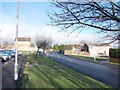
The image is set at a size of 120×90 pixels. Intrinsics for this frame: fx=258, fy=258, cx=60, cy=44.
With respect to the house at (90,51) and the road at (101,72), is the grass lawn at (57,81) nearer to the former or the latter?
the road at (101,72)

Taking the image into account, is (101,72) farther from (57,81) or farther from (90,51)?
(90,51)

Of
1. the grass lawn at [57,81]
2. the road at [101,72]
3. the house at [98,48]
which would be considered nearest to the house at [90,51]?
the house at [98,48]

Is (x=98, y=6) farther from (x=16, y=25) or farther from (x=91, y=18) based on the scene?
(x=16, y=25)

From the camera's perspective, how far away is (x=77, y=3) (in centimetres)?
566

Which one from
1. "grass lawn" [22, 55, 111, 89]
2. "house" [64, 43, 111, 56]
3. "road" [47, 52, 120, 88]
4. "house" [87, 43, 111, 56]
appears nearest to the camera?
"house" [87, 43, 111, 56]

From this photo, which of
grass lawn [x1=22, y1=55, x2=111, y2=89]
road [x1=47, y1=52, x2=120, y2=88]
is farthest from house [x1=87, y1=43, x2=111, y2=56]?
road [x1=47, y1=52, x2=120, y2=88]

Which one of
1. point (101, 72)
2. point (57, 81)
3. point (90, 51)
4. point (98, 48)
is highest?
point (90, 51)

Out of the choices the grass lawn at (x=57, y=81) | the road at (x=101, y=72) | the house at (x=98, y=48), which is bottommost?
the road at (x=101, y=72)

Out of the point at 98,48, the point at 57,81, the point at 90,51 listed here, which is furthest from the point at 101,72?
the point at 90,51

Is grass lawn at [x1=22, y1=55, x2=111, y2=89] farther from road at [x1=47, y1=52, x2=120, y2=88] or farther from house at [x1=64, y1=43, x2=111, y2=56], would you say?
house at [x1=64, y1=43, x2=111, y2=56]

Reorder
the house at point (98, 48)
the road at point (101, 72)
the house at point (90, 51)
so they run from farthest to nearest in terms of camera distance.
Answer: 1. the house at point (90, 51)
2. the road at point (101, 72)
3. the house at point (98, 48)

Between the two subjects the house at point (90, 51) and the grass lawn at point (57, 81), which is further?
the house at point (90, 51)

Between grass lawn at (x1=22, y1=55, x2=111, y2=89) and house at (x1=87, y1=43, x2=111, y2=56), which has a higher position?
house at (x1=87, y1=43, x2=111, y2=56)

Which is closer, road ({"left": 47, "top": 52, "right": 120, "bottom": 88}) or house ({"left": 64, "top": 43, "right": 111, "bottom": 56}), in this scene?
road ({"left": 47, "top": 52, "right": 120, "bottom": 88})
